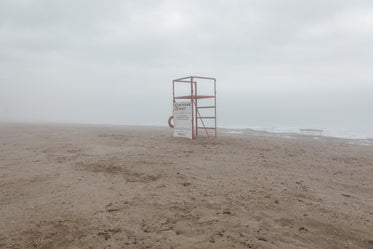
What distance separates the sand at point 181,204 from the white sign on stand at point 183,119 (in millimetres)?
4387

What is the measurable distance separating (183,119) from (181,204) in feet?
23.1

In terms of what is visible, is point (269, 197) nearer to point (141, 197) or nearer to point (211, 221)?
point (211, 221)

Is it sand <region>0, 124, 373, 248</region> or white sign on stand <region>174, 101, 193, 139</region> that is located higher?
white sign on stand <region>174, 101, 193, 139</region>

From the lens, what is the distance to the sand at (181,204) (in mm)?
2164

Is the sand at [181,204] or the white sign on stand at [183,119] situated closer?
the sand at [181,204]

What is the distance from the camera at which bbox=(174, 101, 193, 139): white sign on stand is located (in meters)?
9.52

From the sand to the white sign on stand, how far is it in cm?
439

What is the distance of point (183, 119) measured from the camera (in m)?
9.84

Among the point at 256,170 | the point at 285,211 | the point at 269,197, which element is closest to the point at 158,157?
the point at 256,170

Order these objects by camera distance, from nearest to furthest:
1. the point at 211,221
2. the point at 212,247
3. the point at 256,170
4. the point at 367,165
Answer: the point at 212,247 < the point at 211,221 < the point at 256,170 < the point at 367,165

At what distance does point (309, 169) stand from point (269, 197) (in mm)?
2406

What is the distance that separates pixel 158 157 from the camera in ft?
18.6

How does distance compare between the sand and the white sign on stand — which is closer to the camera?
the sand

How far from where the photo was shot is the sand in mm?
2164
